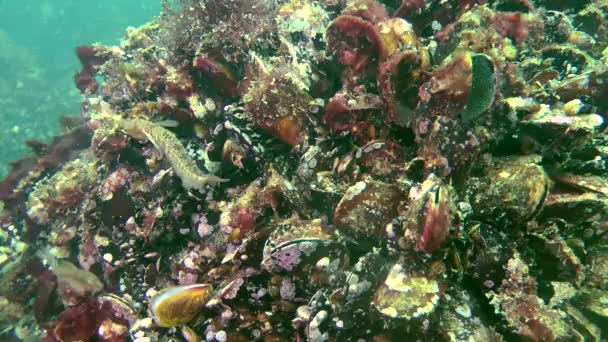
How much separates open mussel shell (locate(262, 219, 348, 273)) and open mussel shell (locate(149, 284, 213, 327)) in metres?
0.53

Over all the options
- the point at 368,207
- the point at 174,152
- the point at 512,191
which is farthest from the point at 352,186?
the point at 174,152

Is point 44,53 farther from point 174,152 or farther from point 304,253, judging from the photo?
point 304,253

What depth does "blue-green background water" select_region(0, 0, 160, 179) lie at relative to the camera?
19.1 meters

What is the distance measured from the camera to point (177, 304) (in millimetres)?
2510

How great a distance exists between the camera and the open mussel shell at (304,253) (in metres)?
2.47

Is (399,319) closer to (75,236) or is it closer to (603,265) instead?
(603,265)

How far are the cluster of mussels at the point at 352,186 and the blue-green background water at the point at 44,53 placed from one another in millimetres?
15811

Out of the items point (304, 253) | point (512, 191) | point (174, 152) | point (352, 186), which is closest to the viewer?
point (512, 191)

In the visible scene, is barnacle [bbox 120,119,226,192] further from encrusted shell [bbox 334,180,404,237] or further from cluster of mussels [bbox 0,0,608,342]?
encrusted shell [bbox 334,180,404,237]

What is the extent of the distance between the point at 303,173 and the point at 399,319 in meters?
1.36

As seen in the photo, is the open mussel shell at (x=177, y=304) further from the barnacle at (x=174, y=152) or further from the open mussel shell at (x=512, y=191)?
the open mussel shell at (x=512, y=191)

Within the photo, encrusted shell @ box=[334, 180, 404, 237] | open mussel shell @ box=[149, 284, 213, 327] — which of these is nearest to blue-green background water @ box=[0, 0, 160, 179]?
open mussel shell @ box=[149, 284, 213, 327]

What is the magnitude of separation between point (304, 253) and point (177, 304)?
943 millimetres

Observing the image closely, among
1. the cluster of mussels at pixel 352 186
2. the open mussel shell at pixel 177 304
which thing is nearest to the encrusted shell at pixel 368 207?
the cluster of mussels at pixel 352 186
